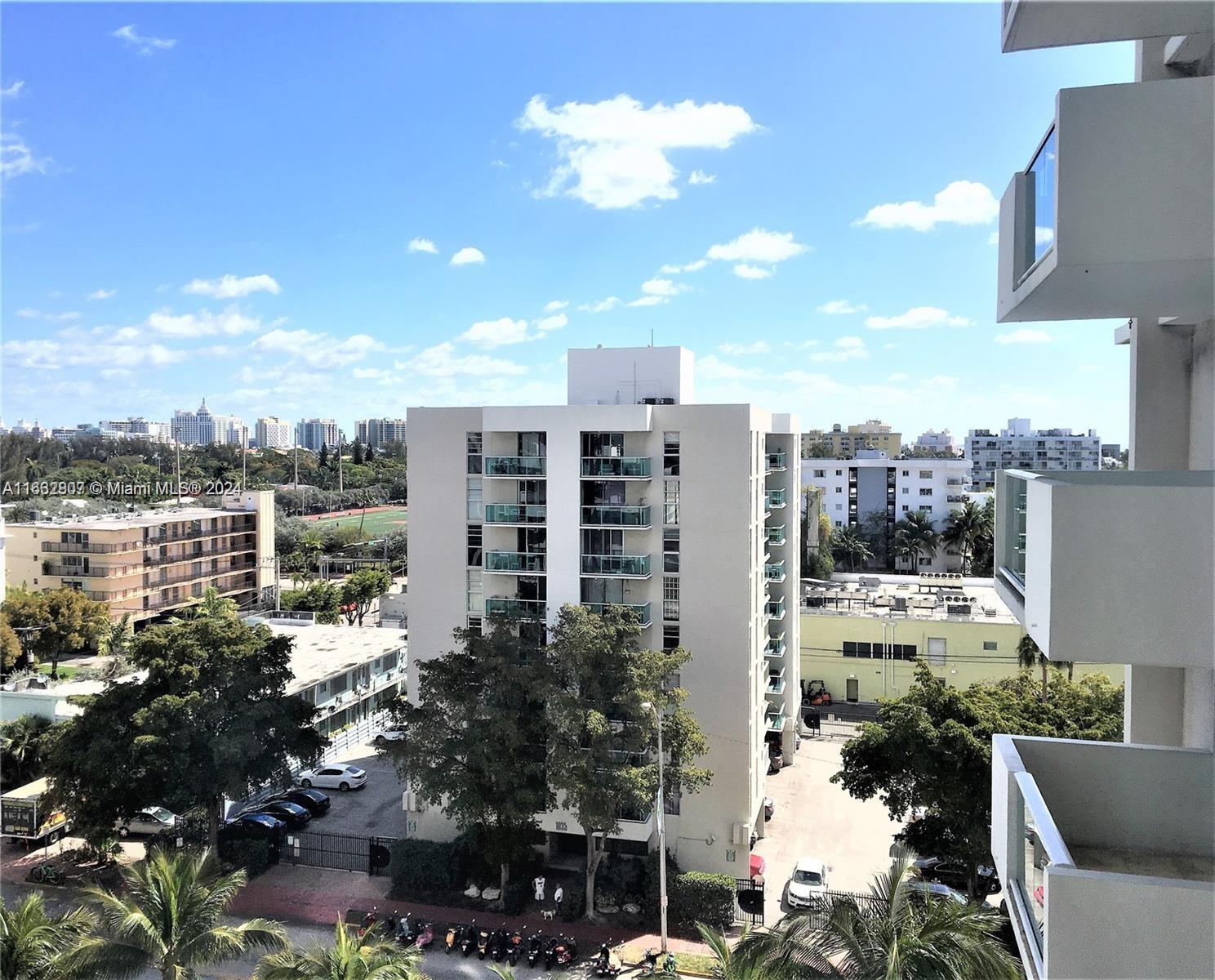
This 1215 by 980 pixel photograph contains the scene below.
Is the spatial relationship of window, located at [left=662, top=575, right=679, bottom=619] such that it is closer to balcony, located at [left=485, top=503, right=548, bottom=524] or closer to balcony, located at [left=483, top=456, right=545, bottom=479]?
balcony, located at [left=485, top=503, right=548, bottom=524]

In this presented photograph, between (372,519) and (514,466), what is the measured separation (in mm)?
72479

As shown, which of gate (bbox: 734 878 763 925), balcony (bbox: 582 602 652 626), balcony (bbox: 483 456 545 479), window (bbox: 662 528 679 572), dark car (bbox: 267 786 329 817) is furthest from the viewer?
dark car (bbox: 267 786 329 817)

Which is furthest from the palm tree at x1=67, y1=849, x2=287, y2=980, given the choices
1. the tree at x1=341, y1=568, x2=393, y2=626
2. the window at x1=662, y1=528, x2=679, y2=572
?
the tree at x1=341, y1=568, x2=393, y2=626

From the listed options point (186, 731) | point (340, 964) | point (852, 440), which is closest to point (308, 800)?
point (186, 731)

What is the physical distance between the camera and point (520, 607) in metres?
24.0

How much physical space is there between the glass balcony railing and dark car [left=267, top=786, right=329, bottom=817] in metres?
12.6

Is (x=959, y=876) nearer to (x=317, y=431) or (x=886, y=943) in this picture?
(x=886, y=943)

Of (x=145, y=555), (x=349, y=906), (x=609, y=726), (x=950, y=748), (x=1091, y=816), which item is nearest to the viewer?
(x=1091, y=816)

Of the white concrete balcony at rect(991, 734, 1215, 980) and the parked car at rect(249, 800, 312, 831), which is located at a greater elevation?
the white concrete balcony at rect(991, 734, 1215, 980)

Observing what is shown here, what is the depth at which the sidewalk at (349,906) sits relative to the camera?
2047cm

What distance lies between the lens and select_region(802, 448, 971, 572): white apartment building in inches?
2815

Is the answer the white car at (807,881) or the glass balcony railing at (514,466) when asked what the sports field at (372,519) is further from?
the white car at (807,881)

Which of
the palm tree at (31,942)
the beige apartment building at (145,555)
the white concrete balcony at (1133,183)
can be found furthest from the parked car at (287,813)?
the beige apartment building at (145,555)

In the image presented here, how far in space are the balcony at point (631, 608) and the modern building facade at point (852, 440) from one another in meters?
102
